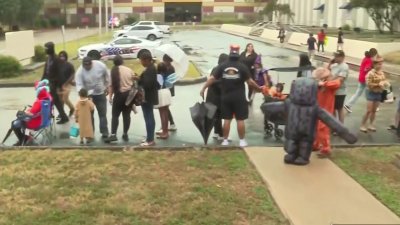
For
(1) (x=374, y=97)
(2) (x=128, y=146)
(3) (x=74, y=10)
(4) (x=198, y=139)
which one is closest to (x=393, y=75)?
(1) (x=374, y=97)

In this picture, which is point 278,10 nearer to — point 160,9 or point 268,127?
point 160,9

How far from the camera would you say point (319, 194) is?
6.23m

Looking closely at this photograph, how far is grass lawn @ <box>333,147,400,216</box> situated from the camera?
20.7ft

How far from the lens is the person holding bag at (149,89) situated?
8.82 metres

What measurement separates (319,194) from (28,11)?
71562 mm

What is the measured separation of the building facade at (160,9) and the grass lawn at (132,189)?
9400 cm

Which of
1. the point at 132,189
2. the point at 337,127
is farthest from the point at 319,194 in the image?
the point at 132,189

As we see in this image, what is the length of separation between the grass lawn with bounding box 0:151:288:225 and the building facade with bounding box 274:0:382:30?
51.2 meters

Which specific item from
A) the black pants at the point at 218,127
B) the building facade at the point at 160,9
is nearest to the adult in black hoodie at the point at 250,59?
the black pants at the point at 218,127

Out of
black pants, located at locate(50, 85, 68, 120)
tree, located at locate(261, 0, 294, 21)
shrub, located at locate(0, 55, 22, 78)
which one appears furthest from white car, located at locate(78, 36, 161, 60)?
tree, located at locate(261, 0, 294, 21)

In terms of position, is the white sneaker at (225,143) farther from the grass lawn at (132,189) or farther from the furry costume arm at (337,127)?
the furry costume arm at (337,127)

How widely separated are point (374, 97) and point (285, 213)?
17.1 ft

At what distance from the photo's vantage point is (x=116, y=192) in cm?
627

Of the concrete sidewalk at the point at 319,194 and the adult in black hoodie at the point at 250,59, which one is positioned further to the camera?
the adult in black hoodie at the point at 250,59
